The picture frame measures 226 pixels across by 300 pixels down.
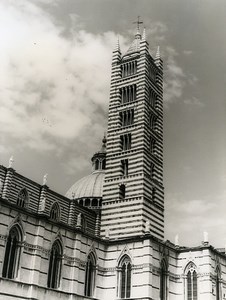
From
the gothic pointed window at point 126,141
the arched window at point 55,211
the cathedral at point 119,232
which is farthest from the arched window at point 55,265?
the gothic pointed window at point 126,141

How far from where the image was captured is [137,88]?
46250 mm

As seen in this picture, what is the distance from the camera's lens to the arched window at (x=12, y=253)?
28.9 metres

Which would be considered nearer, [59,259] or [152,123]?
[59,259]

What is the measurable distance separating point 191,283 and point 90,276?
8.30 metres

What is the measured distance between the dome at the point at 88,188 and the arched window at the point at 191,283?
19.0 metres

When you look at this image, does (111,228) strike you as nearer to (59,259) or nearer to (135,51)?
(59,259)

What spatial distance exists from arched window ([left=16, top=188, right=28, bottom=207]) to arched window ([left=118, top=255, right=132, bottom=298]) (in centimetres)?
1197

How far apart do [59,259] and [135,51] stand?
83.6 ft

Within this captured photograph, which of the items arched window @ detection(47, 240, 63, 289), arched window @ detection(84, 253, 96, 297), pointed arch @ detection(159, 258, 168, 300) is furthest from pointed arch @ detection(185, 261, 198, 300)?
arched window @ detection(47, 240, 63, 289)

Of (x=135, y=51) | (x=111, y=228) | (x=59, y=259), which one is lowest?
(x=59, y=259)

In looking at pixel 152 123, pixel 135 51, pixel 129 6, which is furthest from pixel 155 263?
pixel 135 51

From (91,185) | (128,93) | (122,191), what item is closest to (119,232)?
(122,191)

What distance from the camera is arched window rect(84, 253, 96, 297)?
34250 millimetres

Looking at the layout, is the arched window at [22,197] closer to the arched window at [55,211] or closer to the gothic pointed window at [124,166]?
the arched window at [55,211]
